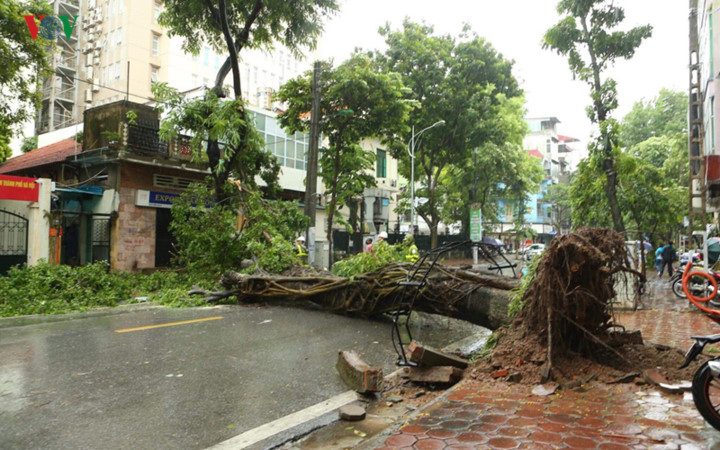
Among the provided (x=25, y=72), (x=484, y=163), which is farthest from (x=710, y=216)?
(x=25, y=72)

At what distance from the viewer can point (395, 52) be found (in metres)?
24.5

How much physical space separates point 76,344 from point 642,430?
20.4 ft

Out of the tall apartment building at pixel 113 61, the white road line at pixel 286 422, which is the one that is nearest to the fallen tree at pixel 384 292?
the white road line at pixel 286 422

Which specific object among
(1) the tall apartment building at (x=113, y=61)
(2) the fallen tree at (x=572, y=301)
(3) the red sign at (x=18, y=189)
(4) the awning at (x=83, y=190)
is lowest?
(2) the fallen tree at (x=572, y=301)

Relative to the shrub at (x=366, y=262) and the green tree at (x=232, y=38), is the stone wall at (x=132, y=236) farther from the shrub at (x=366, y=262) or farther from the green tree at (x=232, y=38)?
the shrub at (x=366, y=262)

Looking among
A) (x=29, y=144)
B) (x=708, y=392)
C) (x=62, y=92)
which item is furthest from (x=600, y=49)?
(x=62, y=92)

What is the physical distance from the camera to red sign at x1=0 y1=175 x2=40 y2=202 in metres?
13.3

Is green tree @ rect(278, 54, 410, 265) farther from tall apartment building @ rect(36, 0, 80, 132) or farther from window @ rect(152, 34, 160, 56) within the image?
tall apartment building @ rect(36, 0, 80, 132)

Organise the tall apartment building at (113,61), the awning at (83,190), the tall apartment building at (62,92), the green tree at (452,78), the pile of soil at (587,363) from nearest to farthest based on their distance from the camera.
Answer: the pile of soil at (587,363), the awning at (83,190), the green tree at (452,78), the tall apartment building at (113,61), the tall apartment building at (62,92)

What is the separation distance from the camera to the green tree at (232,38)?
13.6 m

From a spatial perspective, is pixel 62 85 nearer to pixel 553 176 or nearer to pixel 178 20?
pixel 178 20

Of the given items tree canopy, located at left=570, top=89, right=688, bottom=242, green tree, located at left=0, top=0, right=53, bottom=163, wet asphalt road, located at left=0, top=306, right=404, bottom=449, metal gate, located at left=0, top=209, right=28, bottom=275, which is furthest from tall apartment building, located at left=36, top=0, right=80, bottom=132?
tree canopy, located at left=570, top=89, right=688, bottom=242

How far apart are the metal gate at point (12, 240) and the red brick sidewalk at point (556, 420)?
48.3 ft

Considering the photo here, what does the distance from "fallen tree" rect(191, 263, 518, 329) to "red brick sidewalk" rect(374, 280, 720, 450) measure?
4.93ft
